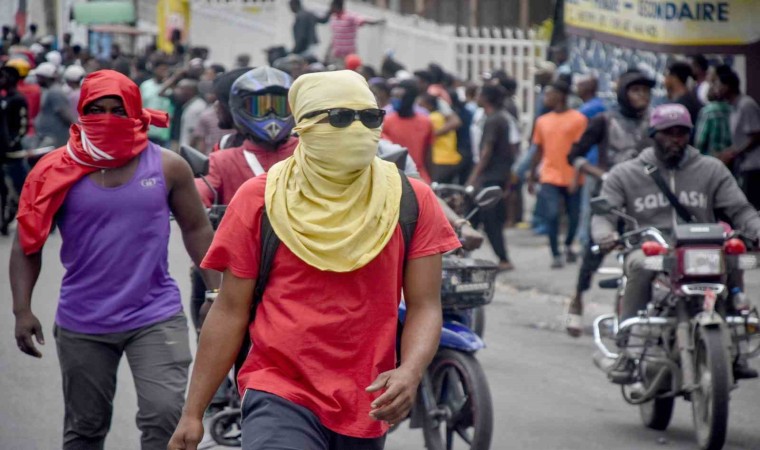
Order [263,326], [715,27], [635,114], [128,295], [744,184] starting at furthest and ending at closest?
1. [715,27]
2. [744,184]
3. [635,114]
4. [128,295]
5. [263,326]

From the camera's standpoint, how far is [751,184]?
11820 millimetres

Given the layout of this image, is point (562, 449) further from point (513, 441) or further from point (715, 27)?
point (715, 27)

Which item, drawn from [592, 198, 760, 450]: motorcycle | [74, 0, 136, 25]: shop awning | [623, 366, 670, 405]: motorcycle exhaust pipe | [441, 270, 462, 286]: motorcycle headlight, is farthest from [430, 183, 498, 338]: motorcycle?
[74, 0, 136, 25]: shop awning

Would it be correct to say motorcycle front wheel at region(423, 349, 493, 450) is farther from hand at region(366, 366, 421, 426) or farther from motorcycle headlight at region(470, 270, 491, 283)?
hand at region(366, 366, 421, 426)

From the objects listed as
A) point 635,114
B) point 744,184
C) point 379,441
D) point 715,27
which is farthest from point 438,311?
point 715,27

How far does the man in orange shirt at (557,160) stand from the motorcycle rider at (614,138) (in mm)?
2434

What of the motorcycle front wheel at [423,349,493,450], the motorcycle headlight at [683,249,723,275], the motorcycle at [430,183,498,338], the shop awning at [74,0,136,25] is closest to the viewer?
the motorcycle front wheel at [423,349,493,450]

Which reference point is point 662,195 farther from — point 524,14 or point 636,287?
point 524,14

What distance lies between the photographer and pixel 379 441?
3.89m

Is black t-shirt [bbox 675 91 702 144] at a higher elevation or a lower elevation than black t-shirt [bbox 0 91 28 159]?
higher

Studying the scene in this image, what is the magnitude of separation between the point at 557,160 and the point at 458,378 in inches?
290

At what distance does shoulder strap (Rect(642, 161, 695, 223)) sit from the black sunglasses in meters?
3.85

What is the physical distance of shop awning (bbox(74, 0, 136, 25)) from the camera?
35.0 m

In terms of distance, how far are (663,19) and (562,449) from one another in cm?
764
